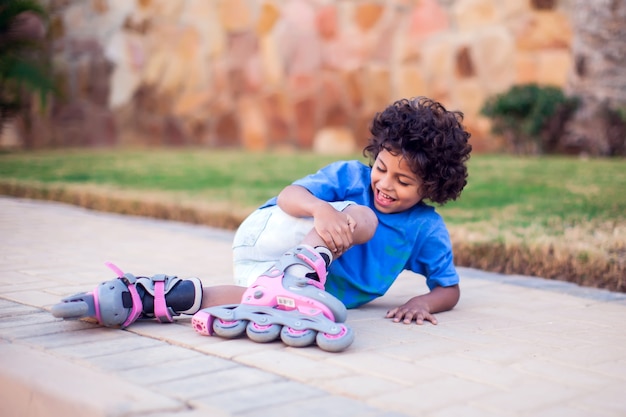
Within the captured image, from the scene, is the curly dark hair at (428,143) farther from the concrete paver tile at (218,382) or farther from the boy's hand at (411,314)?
the concrete paver tile at (218,382)

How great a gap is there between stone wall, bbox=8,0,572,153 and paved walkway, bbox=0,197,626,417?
547 centimetres

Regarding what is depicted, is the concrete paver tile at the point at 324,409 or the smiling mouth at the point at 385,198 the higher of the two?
the smiling mouth at the point at 385,198

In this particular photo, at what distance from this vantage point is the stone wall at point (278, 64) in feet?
28.9

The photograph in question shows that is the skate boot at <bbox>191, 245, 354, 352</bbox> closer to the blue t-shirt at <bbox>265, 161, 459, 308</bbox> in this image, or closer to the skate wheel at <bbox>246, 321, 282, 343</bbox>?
the skate wheel at <bbox>246, 321, 282, 343</bbox>

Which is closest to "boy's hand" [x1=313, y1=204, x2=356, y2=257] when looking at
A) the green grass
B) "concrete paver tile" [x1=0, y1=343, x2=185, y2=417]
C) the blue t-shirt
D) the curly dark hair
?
the blue t-shirt

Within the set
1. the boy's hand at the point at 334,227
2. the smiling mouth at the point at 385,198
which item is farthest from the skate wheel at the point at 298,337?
the smiling mouth at the point at 385,198

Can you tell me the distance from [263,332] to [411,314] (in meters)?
0.64

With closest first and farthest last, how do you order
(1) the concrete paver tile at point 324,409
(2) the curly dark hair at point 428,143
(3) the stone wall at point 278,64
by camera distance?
(1) the concrete paver tile at point 324,409 → (2) the curly dark hair at point 428,143 → (3) the stone wall at point 278,64

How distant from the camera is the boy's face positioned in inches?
121

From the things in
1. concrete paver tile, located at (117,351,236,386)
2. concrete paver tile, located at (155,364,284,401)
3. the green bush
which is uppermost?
the green bush

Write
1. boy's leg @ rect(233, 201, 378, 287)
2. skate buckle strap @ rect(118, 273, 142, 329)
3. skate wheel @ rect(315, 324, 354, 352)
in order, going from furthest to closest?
boy's leg @ rect(233, 201, 378, 287) → skate buckle strap @ rect(118, 273, 142, 329) → skate wheel @ rect(315, 324, 354, 352)

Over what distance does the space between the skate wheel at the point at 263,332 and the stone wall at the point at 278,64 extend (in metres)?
6.52

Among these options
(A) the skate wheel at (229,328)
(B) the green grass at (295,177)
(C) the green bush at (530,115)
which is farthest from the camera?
(C) the green bush at (530,115)

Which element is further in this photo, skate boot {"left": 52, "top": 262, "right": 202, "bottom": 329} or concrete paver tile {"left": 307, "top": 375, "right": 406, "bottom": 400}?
skate boot {"left": 52, "top": 262, "right": 202, "bottom": 329}
